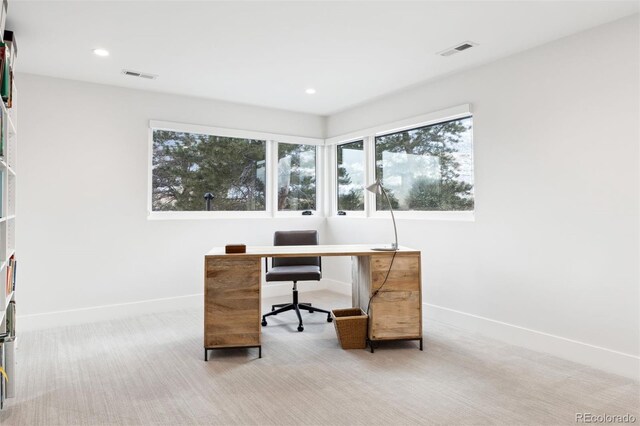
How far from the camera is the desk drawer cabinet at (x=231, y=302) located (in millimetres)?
2967

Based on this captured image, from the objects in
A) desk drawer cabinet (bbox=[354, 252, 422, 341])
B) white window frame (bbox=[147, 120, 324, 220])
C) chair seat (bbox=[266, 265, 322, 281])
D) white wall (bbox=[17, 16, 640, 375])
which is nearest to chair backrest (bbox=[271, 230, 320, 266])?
chair seat (bbox=[266, 265, 322, 281])

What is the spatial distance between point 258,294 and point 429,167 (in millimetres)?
2355

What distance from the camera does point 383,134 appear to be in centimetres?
484

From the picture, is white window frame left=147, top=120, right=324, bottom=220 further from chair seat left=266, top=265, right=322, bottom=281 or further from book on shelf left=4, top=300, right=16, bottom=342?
book on shelf left=4, top=300, right=16, bottom=342

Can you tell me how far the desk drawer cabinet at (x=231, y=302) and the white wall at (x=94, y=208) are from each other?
1772 mm

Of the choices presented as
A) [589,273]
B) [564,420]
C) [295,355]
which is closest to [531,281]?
[589,273]

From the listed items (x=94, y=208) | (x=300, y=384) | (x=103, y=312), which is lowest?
(x=300, y=384)

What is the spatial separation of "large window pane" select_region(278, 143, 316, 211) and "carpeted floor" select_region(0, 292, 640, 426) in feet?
7.77

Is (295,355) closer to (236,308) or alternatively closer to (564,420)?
(236,308)

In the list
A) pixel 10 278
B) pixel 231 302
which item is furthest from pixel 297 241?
pixel 10 278

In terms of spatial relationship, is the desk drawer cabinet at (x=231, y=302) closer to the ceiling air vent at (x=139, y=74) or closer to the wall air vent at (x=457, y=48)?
the ceiling air vent at (x=139, y=74)

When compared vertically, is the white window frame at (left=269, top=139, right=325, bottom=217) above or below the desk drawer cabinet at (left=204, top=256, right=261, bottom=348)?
above

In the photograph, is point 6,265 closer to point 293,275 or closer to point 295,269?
point 293,275

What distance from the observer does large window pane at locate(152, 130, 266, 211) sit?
4.58m
